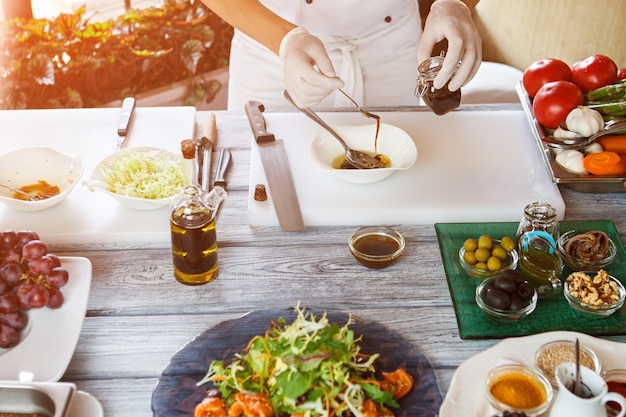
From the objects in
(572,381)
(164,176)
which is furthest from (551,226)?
(164,176)

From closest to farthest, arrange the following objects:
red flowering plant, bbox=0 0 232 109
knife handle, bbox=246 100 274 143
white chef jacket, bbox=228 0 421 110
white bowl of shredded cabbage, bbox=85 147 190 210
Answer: white bowl of shredded cabbage, bbox=85 147 190 210 < knife handle, bbox=246 100 274 143 < white chef jacket, bbox=228 0 421 110 < red flowering plant, bbox=0 0 232 109

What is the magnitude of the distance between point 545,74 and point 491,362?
95 cm

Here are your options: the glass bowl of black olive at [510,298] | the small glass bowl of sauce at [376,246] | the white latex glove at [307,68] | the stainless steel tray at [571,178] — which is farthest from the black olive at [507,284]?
the white latex glove at [307,68]

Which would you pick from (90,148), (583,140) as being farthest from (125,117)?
(583,140)

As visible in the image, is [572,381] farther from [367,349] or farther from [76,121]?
[76,121]

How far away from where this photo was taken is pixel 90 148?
188 cm

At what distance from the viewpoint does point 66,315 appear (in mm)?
1376

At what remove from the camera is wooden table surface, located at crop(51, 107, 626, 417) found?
52.2 inches

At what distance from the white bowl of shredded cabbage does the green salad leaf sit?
20.5 inches

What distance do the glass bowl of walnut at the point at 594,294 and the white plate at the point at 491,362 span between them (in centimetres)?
8

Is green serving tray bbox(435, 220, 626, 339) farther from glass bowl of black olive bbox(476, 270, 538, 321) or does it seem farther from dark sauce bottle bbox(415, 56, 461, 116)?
dark sauce bottle bbox(415, 56, 461, 116)

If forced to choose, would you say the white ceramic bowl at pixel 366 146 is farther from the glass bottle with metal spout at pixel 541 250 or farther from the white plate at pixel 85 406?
the white plate at pixel 85 406

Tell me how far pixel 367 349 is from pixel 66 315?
559 millimetres

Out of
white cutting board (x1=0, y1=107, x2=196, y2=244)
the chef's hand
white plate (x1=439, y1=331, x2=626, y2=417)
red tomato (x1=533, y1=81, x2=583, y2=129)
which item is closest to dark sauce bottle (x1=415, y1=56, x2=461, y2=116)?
the chef's hand
